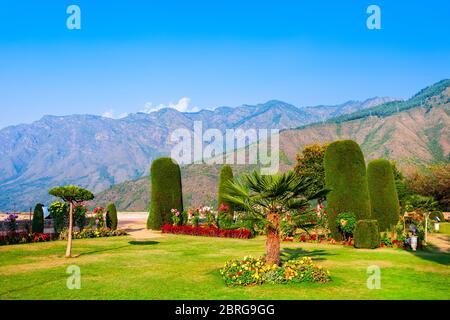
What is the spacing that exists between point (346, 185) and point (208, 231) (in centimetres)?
856

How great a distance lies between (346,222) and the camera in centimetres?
2000

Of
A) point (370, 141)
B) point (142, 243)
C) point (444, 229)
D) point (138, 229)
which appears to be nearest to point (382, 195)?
point (444, 229)

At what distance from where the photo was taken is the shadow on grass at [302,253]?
612 inches

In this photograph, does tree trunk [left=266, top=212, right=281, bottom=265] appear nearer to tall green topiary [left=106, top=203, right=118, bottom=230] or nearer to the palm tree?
the palm tree

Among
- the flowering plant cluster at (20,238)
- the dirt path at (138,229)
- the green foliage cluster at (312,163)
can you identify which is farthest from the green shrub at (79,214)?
the green foliage cluster at (312,163)

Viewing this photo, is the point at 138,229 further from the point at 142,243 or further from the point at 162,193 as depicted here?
the point at 142,243

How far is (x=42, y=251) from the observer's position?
676 inches

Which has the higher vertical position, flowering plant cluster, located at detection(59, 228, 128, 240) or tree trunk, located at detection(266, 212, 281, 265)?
tree trunk, located at detection(266, 212, 281, 265)

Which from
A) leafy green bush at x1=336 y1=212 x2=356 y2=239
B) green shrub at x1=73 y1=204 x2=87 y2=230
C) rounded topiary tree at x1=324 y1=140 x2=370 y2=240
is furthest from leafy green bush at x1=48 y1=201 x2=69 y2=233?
leafy green bush at x1=336 y1=212 x2=356 y2=239

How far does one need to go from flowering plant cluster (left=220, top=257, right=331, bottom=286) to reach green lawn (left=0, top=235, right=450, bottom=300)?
35 cm

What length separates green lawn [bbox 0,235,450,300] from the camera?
9.66m

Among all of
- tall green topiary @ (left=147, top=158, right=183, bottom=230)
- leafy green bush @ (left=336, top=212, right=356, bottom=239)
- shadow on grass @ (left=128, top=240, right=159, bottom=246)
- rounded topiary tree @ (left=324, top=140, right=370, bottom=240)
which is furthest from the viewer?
tall green topiary @ (left=147, top=158, right=183, bottom=230)
